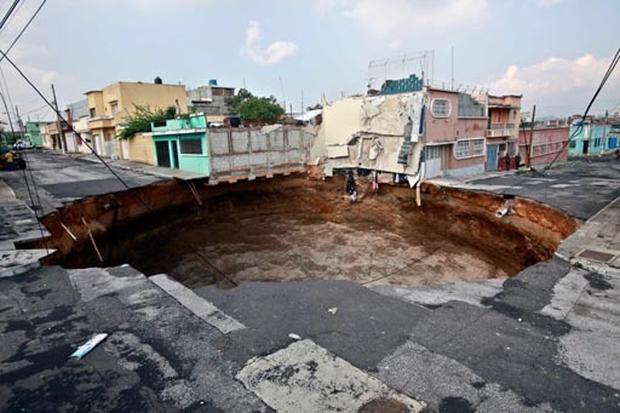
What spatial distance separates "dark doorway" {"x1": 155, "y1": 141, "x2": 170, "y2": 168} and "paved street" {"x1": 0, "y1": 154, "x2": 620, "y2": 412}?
56.4ft

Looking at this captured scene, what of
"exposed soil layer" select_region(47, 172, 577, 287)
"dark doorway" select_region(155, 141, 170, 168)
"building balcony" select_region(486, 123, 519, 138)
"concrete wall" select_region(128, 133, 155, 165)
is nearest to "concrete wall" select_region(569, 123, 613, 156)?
"building balcony" select_region(486, 123, 519, 138)

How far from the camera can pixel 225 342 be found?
425cm

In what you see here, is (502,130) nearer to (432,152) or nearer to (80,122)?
(432,152)

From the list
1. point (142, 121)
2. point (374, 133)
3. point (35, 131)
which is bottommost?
point (374, 133)

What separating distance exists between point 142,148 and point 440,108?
797 inches

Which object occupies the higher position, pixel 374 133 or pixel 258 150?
pixel 374 133

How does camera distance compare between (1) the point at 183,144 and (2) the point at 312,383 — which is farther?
(1) the point at 183,144

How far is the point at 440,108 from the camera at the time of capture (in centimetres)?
1964

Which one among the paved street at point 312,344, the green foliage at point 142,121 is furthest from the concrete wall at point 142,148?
the paved street at point 312,344

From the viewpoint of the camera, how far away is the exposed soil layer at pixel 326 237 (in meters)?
13.3

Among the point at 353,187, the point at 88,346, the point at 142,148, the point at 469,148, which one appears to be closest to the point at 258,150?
the point at 353,187

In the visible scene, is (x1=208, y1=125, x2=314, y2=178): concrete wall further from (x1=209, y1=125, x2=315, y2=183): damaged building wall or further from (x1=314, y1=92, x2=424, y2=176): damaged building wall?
(x1=314, y1=92, x2=424, y2=176): damaged building wall

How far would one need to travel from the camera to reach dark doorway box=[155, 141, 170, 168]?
22.4m

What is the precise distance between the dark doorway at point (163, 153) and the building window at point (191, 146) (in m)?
2.06
